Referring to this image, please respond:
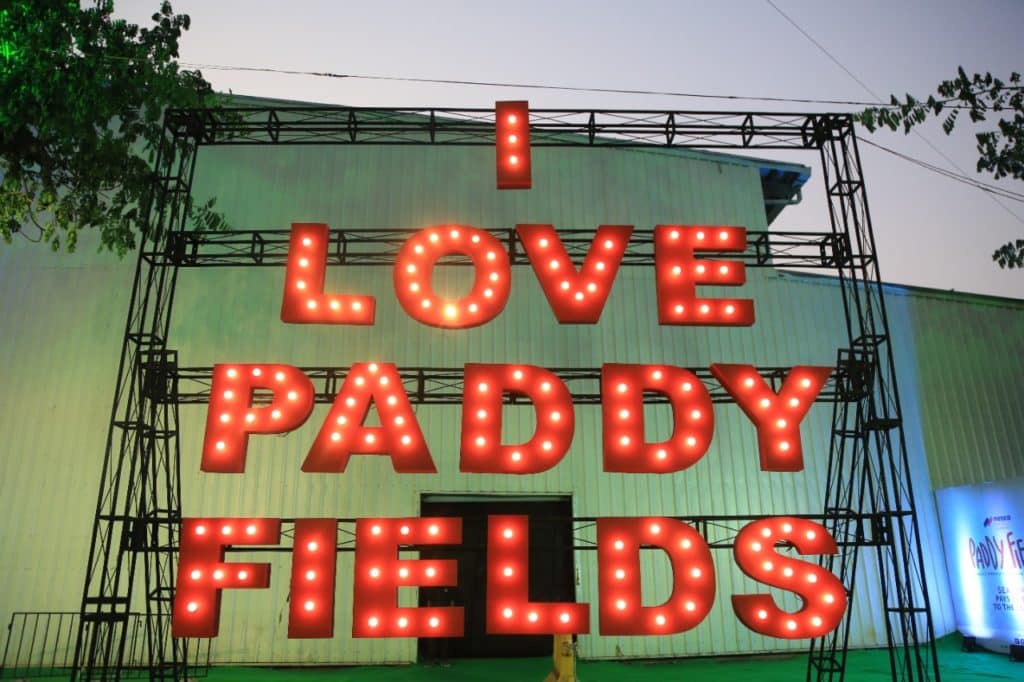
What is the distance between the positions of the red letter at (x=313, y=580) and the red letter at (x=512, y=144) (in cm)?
539

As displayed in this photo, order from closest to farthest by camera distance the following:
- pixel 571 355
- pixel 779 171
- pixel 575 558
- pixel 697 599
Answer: pixel 697 599 → pixel 575 558 → pixel 571 355 → pixel 779 171

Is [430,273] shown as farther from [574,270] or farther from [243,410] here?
[243,410]

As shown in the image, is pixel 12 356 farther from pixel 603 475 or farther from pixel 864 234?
pixel 864 234

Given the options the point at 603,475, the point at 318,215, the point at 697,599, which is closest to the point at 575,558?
the point at 603,475

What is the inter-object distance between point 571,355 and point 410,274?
A: 665 cm

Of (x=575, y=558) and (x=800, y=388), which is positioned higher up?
(x=800, y=388)

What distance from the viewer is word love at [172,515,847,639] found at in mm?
8289

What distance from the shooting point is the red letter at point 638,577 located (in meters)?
8.31

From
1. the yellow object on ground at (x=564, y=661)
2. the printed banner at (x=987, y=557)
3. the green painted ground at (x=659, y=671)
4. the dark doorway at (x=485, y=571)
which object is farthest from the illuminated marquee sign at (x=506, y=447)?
the printed banner at (x=987, y=557)

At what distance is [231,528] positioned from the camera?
8562 millimetres

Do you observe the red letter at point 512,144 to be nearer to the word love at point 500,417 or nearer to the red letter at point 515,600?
the word love at point 500,417

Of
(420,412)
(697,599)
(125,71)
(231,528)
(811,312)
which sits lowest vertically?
(697,599)

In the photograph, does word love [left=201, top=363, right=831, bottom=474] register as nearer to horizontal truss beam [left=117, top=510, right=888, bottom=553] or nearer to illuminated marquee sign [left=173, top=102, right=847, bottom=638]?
illuminated marquee sign [left=173, top=102, right=847, bottom=638]

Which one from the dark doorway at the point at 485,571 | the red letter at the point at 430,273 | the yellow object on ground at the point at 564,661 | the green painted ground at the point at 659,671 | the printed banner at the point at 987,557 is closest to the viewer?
the red letter at the point at 430,273
